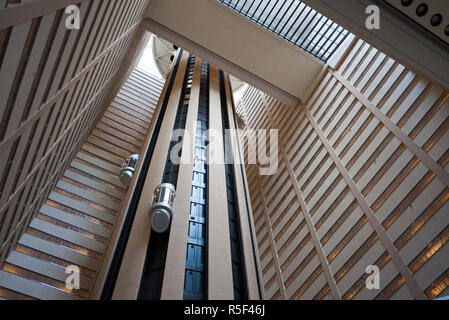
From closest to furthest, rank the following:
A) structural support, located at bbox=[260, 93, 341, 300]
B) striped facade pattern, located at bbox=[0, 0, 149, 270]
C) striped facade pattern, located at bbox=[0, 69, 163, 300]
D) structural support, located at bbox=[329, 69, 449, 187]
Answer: striped facade pattern, located at bbox=[0, 0, 149, 270]
structural support, located at bbox=[329, 69, 449, 187]
striped facade pattern, located at bbox=[0, 69, 163, 300]
structural support, located at bbox=[260, 93, 341, 300]

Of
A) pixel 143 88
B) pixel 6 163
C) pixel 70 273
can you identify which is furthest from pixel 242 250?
pixel 143 88

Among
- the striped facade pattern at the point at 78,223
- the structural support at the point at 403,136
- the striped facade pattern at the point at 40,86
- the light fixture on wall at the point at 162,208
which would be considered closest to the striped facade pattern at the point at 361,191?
the structural support at the point at 403,136

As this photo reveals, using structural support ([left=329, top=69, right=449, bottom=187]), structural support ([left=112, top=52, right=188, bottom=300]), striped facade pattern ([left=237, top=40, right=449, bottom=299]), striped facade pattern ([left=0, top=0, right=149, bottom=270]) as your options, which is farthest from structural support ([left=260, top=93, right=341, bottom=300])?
striped facade pattern ([left=0, top=0, right=149, bottom=270])

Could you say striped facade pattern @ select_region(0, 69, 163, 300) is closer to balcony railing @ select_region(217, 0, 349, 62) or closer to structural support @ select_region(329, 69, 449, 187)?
balcony railing @ select_region(217, 0, 349, 62)

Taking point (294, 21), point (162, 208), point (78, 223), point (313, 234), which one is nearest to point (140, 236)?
point (162, 208)

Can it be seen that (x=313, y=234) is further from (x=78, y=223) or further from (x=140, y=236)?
(x=78, y=223)

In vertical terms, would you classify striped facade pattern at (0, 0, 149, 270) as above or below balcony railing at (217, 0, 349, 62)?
below

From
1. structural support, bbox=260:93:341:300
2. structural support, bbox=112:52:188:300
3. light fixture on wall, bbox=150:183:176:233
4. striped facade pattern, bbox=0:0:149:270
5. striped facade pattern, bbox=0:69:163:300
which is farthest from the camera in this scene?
structural support, bbox=260:93:341:300

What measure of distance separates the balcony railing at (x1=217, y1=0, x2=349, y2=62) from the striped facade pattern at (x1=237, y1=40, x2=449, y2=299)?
1.90 meters

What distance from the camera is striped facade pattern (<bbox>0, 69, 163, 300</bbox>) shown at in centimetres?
1493

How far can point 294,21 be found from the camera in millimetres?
22562

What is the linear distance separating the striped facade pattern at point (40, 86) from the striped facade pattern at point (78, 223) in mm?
915

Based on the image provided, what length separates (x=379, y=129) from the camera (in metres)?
16.9

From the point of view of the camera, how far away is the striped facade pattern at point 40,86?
6.45m
